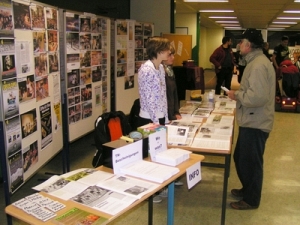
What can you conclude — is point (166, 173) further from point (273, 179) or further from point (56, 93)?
point (273, 179)

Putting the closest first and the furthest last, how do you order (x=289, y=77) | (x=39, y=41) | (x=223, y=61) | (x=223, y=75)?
(x=39, y=41), (x=289, y=77), (x=223, y=61), (x=223, y=75)

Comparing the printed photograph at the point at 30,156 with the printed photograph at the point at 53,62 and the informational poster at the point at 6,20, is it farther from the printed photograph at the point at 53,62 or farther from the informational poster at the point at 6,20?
the informational poster at the point at 6,20

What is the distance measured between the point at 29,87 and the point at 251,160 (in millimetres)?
1883

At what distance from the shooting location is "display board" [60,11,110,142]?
11.7ft

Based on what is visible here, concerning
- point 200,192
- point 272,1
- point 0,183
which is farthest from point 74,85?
point 272,1

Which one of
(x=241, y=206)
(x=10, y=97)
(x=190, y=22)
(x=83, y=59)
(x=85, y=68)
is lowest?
(x=241, y=206)

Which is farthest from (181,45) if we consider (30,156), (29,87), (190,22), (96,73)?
(30,156)

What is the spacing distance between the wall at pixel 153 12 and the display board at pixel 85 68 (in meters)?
2.51

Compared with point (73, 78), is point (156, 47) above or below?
above

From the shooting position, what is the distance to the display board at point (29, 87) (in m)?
2.33

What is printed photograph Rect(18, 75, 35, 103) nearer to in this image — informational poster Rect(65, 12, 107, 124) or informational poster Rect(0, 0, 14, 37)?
informational poster Rect(0, 0, 14, 37)

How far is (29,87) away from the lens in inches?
105

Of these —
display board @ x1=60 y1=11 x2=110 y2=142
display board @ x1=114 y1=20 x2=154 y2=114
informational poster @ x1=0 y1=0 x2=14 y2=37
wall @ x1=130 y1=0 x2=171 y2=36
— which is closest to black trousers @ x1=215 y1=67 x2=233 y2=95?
wall @ x1=130 y1=0 x2=171 y2=36

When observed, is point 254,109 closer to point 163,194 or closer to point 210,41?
point 163,194
